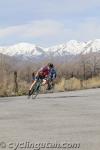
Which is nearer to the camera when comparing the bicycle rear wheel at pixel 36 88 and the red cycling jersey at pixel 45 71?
the red cycling jersey at pixel 45 71

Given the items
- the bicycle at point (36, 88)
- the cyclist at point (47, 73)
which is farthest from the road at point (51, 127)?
the bicycle at point (36, 88)

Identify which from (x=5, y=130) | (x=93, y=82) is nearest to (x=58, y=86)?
(x=93, y=82)

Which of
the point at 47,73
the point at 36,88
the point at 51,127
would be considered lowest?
the point at 51,127

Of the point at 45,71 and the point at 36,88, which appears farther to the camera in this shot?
the point at 36,88

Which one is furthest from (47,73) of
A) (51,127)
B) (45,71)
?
(51,127)

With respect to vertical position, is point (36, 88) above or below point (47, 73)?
below

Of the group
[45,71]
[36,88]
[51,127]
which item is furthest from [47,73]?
[51,127]

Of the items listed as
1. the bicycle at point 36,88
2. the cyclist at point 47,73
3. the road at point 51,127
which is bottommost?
the road at point 51,127

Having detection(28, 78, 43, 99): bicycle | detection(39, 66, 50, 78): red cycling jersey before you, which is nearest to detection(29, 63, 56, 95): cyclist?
detection(39, 66, 50, 78): red cycling jersey

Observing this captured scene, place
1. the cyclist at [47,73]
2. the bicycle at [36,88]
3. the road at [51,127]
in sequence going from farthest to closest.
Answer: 1. the bicycle at [36,88]
2. the cyclist at [47,73]
3. the road at [51,127]

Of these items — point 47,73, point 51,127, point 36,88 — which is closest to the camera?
point 51,127

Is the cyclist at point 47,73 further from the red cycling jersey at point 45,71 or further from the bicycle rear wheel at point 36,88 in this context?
the bicycle rear wheel at point 36,88

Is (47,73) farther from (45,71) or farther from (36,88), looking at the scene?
(36,88)

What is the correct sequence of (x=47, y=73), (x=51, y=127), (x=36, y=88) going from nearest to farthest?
(x=51, y=127) < (x=47, y=73) < (x=36, y=88)
